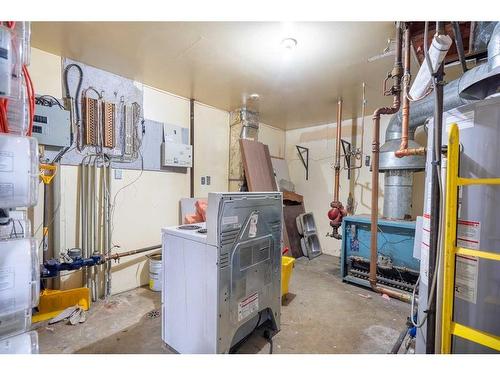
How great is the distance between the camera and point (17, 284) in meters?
1.17

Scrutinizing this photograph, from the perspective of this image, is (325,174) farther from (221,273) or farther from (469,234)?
(221,273)

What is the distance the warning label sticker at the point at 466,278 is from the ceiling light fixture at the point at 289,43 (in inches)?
73.9

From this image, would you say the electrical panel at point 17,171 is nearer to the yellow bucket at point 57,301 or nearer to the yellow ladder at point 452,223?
the yellow bucket at point 57,301

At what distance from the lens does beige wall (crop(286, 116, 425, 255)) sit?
13.4 feet

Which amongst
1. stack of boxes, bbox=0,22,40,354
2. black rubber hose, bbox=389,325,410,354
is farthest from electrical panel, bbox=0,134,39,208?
black rubber hose, bbox=389,325,410,354

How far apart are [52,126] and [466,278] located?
10.5 feet

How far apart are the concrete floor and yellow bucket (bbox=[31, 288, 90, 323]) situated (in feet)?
0.31

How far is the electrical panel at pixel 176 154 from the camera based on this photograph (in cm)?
305

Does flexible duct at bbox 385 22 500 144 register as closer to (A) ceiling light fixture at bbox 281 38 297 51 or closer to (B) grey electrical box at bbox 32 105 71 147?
(A) ceiling light fixture at bbox 281 38 297 51

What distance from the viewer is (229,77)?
9.02ft

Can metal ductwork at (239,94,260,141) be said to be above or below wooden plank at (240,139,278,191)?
above

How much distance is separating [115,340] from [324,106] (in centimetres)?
372
